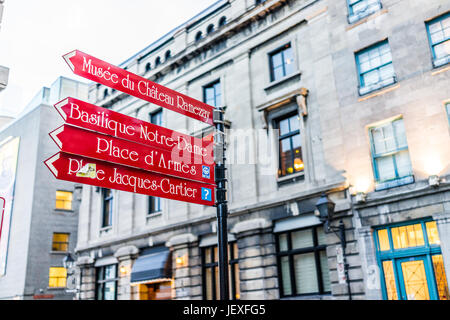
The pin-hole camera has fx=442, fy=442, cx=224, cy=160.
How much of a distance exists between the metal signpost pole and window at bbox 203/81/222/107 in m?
14.0

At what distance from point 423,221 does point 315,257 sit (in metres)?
4.18

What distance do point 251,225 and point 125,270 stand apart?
29.6 ft

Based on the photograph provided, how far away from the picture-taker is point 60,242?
1483 inches

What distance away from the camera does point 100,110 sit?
6.63 metres

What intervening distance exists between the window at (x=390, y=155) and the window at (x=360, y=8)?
14.7ft

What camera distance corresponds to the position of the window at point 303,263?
1619cm

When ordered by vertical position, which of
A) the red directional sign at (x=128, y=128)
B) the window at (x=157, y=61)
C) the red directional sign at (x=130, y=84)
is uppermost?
the window at (x=157, y=61)

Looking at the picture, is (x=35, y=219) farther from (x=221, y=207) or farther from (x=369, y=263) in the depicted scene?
(x=221, y=207)

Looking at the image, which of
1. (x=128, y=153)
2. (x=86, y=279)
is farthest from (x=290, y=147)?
(x=86, y=279)

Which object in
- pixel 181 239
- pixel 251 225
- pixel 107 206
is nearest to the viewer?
pixel 251 225

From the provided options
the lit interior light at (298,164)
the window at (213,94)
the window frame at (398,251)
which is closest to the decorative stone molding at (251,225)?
the lit interior light at (298,164)

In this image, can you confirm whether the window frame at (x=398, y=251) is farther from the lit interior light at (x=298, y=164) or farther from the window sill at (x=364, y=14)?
the window sill at (x=364, y=14)
